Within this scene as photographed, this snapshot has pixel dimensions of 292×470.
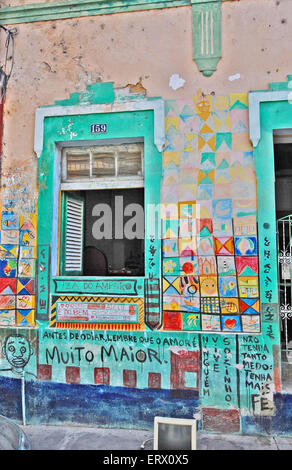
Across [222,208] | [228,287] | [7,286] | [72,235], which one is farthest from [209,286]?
[7,286]

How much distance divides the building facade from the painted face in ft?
0.05

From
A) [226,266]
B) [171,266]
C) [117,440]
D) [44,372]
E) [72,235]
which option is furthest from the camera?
[72,235]

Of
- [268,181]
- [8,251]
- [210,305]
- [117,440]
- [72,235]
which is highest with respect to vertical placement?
[268,181]

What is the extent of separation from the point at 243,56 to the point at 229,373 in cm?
373

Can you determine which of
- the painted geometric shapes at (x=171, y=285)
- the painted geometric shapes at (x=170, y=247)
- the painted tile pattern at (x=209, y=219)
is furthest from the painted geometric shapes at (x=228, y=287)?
the painted geometric shapes at (x=170, y=247)

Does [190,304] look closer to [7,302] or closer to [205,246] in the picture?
[205,246]

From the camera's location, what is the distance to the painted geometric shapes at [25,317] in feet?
14.8

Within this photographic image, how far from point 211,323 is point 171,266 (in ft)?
2.63

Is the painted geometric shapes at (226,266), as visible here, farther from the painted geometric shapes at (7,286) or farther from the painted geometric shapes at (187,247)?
the painted geometric shapes at (7,286)

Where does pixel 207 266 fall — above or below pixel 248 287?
above

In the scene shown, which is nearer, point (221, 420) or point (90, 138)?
point (221, 420)

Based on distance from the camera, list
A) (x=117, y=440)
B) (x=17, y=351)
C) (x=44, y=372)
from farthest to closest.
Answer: (x=17, y=351)
(x=44, y=372)
(x=117, y=440)

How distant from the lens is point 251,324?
405cm

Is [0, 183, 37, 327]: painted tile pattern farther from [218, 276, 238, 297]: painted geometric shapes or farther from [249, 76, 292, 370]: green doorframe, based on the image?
[249, 76, 292, 370]: green doorframe
